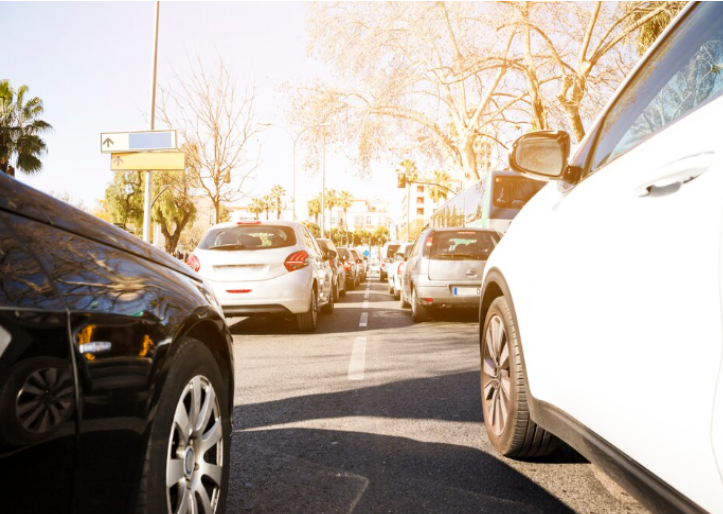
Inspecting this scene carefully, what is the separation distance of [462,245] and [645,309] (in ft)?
28.8

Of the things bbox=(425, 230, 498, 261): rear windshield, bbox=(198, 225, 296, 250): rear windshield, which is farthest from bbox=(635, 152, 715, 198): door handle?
bbox=(425, 230, 498, 261): rear windshield

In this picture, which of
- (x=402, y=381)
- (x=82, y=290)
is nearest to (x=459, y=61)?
(x=402, y=381)

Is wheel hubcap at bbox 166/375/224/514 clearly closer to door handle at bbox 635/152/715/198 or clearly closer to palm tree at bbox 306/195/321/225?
door handle at bbox 635/152/715/198

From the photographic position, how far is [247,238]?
8.71m

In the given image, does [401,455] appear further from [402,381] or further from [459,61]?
[459,61]

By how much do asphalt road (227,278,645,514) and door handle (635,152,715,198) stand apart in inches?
58.3

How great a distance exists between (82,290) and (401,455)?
2.25 m

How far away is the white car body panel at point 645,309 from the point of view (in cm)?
148

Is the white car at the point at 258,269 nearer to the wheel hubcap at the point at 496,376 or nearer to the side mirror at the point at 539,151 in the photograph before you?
the wheel hubcap at the point at 496,376

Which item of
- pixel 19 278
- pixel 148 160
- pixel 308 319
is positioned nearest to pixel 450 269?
pixel 308 319

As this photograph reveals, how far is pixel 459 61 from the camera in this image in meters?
22.8

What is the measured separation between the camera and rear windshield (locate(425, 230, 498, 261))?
1026 cm

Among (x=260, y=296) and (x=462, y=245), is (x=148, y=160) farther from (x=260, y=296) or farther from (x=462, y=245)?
(x=462, y=245)

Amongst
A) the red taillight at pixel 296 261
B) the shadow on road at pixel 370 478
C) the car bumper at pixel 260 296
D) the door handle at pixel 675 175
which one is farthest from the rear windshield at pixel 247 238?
the door handle at pixel 675 175
